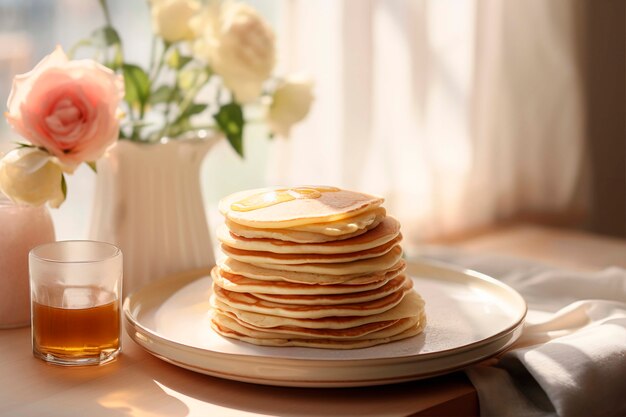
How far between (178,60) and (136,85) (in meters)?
0.08

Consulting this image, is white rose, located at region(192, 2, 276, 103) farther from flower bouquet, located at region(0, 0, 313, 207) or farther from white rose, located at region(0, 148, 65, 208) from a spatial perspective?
white rose, located at region(0, 148, 65, 208)

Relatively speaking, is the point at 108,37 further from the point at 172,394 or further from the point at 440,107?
the point at 440,107

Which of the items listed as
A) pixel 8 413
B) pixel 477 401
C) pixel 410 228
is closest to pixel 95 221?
pixel 8 413

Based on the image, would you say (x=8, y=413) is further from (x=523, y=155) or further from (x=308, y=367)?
(x=523, y=155)

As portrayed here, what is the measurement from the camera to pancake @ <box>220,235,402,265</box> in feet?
3.10

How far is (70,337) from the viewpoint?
997 mm

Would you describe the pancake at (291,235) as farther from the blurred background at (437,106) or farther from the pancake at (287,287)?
the blurred background at (437,106)

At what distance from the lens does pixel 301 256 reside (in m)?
0.95

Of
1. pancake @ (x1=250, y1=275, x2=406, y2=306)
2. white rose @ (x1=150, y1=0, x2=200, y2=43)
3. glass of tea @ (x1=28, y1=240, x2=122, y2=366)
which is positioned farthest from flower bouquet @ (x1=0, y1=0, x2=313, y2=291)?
pancake @ (x1=250, y1=275, x2=406, y2=306)

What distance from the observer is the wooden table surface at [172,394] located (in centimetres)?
90

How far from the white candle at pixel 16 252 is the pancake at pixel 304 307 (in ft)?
0.93

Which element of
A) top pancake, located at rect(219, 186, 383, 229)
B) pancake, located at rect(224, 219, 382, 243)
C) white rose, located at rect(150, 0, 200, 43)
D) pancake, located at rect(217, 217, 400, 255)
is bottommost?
pancake, located at rect(217, 217, 400, 255)

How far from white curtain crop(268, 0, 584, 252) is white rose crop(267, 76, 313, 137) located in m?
0.55

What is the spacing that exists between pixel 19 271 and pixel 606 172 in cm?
214
